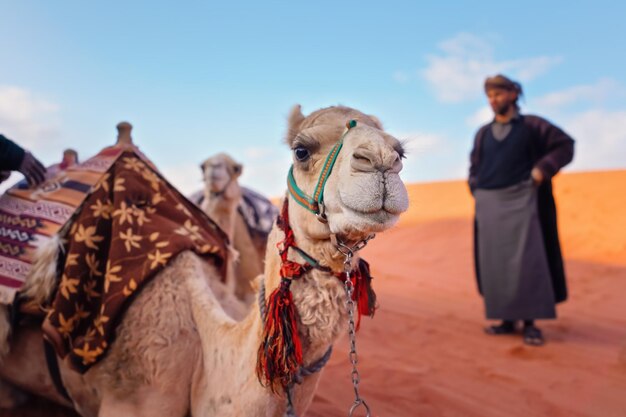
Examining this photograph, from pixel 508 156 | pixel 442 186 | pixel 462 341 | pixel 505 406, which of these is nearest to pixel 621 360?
pixel 462 341

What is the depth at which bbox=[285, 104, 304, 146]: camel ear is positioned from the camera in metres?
2.02

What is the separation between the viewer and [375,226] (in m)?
1.49

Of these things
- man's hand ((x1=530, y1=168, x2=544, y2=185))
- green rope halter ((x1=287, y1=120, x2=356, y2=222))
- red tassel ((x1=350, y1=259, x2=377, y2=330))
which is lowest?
red tassel ((x1=350, y1=259, x2=377, y2=330))

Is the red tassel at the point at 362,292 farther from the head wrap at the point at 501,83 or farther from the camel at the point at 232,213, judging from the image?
the head wrap at the point at 501,83

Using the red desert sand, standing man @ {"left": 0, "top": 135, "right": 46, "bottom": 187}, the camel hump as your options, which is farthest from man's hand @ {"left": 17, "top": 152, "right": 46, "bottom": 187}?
the red desert sand

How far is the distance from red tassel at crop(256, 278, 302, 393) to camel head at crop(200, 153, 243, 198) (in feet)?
11.3

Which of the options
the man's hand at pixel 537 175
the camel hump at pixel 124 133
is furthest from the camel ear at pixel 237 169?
the man's hand at pixel 537 175

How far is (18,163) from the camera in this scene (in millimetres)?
3035

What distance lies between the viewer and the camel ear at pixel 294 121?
2020 millimetres

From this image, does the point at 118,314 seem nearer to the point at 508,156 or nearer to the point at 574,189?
the point at 508,156

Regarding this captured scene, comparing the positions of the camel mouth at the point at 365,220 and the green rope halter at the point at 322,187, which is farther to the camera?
the green rope halter at the point at 322,187

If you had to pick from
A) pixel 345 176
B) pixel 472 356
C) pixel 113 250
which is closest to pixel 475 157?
pixel 472 356

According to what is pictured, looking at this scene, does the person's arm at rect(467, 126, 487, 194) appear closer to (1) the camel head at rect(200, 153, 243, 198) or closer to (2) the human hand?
(1) the camel head at rect(200, 153, 243, 198)

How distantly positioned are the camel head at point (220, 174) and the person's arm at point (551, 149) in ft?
10.5
